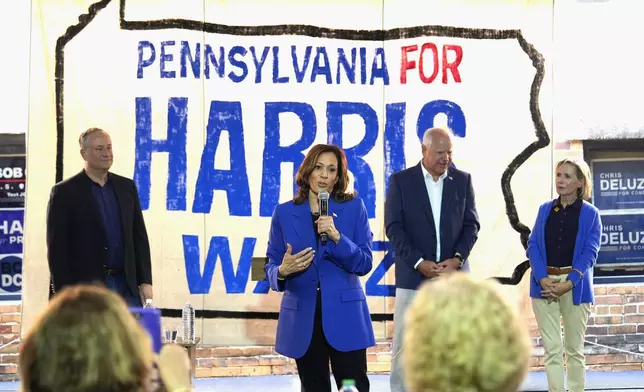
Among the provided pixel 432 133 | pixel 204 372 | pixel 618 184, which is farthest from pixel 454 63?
pixel 204 372

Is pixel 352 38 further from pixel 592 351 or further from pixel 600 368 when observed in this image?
pixel 600 368

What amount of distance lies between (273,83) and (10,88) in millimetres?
1868

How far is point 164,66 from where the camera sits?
7207mm

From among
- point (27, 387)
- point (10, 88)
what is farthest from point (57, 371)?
point (10, 88)

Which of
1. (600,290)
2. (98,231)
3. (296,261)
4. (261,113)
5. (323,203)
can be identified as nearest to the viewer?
(296,261)

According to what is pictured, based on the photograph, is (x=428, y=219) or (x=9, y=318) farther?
(x=9, y=318)

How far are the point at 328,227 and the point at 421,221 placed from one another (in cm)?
143

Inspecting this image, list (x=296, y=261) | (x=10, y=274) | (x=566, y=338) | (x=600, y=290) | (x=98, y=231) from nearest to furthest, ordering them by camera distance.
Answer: (x=296, y=261) < (x=98, y=231) < (x=566, y=338) < (x=10, y=274) < (x=600, y=290)

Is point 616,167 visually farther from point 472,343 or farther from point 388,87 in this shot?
point 472,343

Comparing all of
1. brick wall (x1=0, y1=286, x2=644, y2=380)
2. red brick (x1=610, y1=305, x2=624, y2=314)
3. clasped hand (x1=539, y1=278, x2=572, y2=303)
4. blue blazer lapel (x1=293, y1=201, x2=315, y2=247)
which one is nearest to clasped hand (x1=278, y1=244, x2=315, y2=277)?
blue blazer lapel (x1=293, y1=201, x2=315, y2=247)

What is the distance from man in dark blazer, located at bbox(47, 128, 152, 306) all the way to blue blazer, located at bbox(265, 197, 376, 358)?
91 cm

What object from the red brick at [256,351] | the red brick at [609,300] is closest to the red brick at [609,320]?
the red brick at [609,300]

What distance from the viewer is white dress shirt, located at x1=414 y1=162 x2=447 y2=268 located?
646cm

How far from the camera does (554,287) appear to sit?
6641 mm
